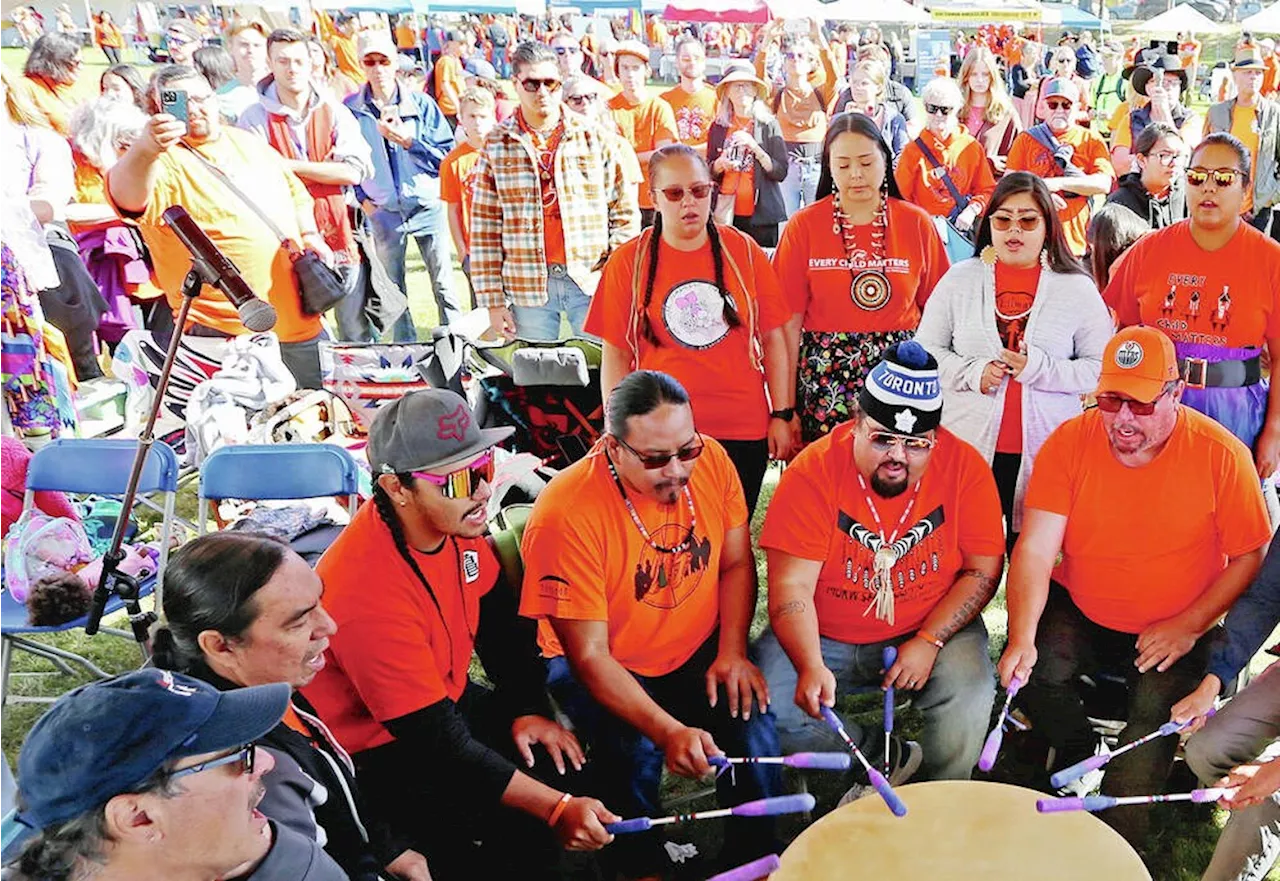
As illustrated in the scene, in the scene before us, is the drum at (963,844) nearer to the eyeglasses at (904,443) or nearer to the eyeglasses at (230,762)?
the eyeglasses at (904,443)

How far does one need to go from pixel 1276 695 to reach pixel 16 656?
4.49 metres

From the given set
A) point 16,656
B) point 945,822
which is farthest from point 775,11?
point 945,822

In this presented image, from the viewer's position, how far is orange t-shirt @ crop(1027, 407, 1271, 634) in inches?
127

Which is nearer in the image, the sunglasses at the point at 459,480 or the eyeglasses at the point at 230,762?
the eyeglasses at the point at 230,762

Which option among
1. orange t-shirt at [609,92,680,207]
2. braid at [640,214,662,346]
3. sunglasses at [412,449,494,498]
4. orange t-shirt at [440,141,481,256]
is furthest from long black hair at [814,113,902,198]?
orange t-shirt at [609,92,680,207]

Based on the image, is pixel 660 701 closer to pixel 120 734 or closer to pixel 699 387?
pixel 699 387

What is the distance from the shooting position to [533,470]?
15.2 feet

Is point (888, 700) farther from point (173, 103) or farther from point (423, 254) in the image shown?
point (423, 254)

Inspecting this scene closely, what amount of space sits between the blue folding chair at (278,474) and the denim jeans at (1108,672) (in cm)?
244

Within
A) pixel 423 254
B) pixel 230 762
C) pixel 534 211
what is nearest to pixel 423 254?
pixel 423 254

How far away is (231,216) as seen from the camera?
15.6 feet

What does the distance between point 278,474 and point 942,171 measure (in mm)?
4253

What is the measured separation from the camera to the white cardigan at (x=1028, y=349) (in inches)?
151

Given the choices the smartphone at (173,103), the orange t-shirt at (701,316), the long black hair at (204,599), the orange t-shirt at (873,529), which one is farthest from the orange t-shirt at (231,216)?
the orange t-shirt at (873,529)
